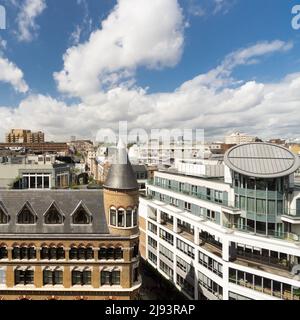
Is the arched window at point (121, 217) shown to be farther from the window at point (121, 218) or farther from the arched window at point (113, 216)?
the arched window at point (113, 216)

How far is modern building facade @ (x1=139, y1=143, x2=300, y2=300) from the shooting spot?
25188mm

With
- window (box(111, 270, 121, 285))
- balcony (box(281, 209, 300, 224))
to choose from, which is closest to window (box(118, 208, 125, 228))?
window (box(111, 270, 121, 285))

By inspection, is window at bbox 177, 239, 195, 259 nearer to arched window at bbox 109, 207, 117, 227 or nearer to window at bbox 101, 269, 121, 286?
window at bbox 101, 269, 121, 286

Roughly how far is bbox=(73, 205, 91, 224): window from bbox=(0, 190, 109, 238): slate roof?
363mm

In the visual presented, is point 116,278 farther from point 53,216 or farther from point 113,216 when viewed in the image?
point 53,216

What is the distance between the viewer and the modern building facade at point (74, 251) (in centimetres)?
2450

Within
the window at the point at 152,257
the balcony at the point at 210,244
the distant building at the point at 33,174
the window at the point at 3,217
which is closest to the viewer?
the window at the point at 3,217

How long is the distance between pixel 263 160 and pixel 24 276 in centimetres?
2603

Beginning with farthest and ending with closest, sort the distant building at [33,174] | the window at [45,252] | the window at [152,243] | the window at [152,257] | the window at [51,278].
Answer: the distant building at [33,174] < the window at [152,243] < the window at [152,257] < the window at [45,252] < the window at [51,278]

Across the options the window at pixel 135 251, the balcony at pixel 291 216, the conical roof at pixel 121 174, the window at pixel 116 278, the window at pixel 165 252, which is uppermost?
the conical roof at pixel 121 174

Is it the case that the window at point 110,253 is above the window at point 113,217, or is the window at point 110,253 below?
below

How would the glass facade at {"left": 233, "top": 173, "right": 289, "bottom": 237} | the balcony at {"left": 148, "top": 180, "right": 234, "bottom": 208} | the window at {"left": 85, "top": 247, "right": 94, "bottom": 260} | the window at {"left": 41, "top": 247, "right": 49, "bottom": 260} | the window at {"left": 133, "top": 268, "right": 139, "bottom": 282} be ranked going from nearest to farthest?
the window at {"left": 41, "top": 247, "right": 49, "bottom": 260} → the window at {"left": 85, "top": 247, "right": 94, "bottom": 260} → the window at {"left": 133, "top": 268, "right": 139, "bottom": 282} → the glass facade at {"left": 233, "top": 173, "right": 289, "bottom": 237} → the balcony at {"left": 148, "top": 180, "right": 234, "bottom": 208}

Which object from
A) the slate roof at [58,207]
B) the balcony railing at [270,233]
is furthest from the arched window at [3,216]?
the balcony railing at [270,233]

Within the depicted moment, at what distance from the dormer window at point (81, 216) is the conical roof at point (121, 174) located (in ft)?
10.2
